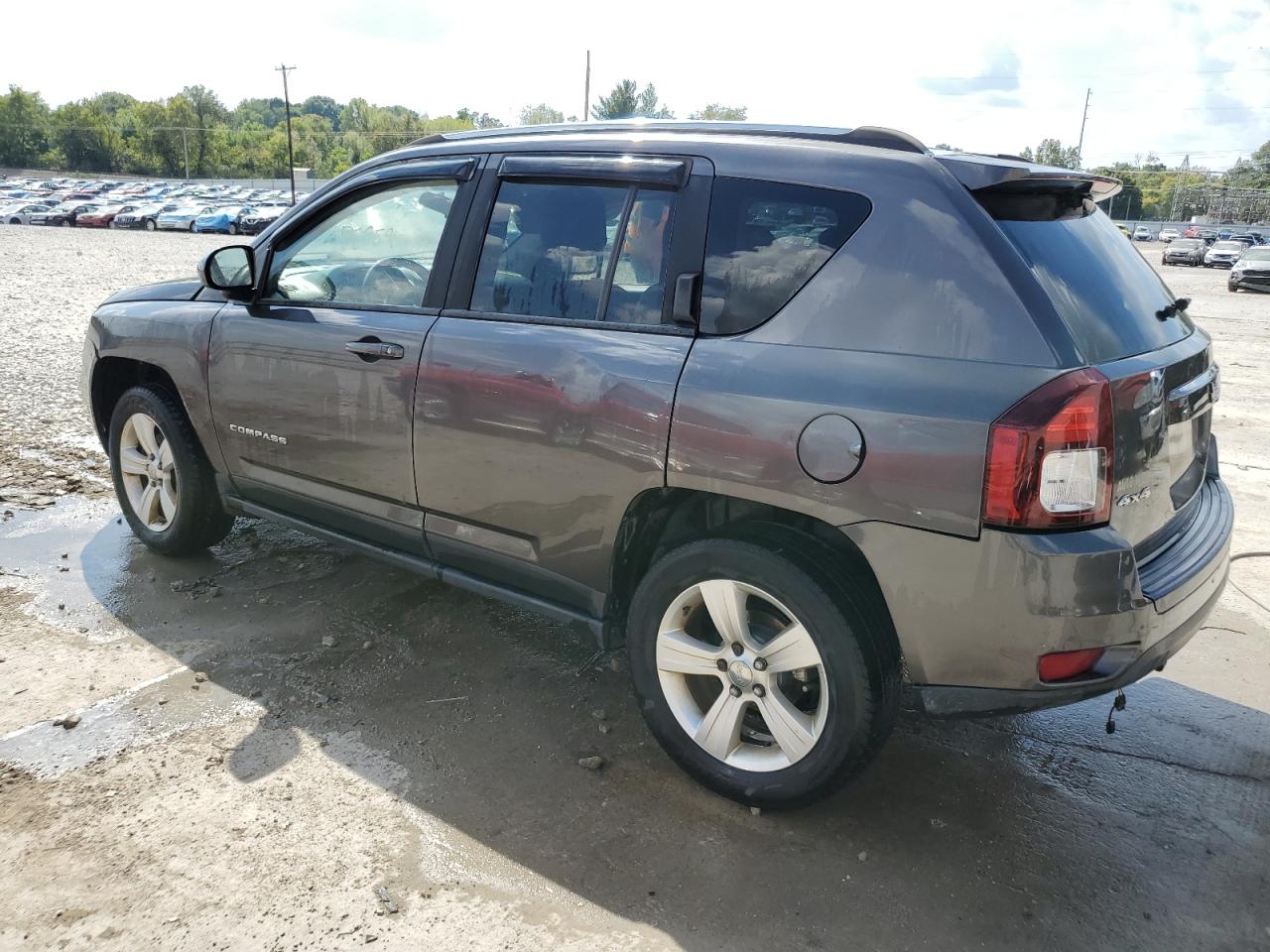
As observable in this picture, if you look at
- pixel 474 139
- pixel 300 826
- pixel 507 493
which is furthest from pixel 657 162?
pixel 300 826

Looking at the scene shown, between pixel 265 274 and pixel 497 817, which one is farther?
pixel 265 274

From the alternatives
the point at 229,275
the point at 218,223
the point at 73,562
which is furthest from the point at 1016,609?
the point at 218,223

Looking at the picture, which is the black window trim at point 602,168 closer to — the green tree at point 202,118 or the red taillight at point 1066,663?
the red taillight at point 1066,663

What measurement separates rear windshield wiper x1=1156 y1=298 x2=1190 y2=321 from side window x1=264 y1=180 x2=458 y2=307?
7.93ft

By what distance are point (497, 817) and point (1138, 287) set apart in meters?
2.51

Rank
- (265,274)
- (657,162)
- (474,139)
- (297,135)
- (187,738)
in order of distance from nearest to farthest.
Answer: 1. (657,162)
2. (187,738)
3. (474,139)
4. (265,274)
5. (297,135)

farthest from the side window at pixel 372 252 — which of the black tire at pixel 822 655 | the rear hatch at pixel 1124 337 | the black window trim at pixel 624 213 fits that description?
the rear hatch at pixel 1124 337

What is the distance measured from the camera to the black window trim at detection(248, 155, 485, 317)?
3482 millimetres

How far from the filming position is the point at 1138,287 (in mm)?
2891

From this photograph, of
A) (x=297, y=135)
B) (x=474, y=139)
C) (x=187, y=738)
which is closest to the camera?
(x=187, y=738)

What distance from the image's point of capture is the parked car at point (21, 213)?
50656mm

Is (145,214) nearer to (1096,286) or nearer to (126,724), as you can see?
(126,724)

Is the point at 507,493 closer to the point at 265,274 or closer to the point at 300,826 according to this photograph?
the point at 300,826

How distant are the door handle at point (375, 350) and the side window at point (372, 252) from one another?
192mm
